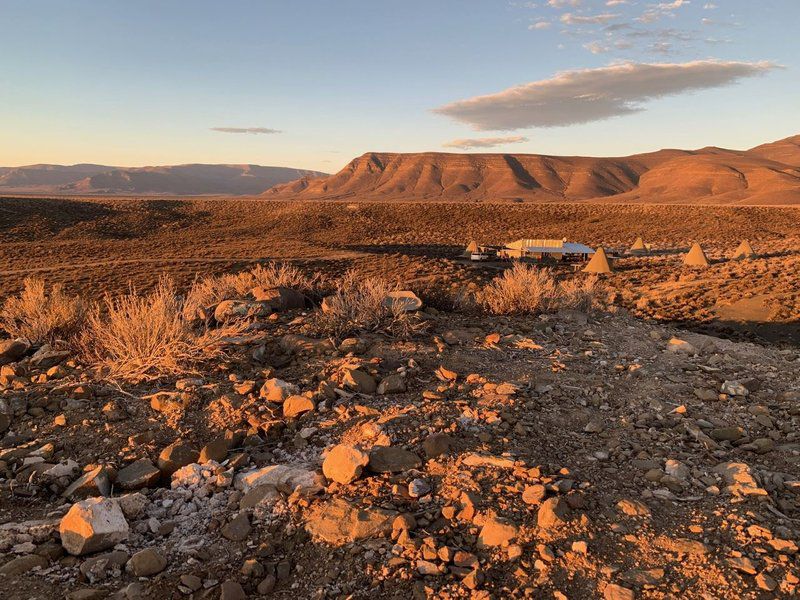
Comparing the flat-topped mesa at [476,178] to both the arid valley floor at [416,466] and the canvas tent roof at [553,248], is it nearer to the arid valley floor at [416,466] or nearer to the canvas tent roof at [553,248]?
the canvas tent roof at [553,248]

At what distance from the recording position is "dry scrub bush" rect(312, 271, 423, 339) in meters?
5.54

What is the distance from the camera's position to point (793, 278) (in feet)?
39.0

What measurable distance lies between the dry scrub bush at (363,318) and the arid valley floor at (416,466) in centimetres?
12

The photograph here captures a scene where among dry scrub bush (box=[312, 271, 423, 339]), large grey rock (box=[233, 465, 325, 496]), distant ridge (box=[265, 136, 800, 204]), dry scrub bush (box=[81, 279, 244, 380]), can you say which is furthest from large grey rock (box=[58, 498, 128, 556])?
distant ridge (box=[265, 136, 800, 204])

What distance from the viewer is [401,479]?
111 inches

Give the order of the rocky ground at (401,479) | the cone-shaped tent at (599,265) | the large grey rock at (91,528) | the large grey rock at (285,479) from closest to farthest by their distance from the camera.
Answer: the rocky ground at (401,479)
the large grey rock at (91,528)
the large grey rock at (285,479)
the cone-shaped tent at (599,265)

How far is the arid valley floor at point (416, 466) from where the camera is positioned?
2.20 meters

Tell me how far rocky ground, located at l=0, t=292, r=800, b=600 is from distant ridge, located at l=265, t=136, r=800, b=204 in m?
Result: 97.1

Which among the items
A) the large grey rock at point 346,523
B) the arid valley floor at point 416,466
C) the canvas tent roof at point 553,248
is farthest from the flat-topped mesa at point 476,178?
the large grey rock at point 346,523

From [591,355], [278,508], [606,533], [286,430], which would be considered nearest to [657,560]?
[606,533]

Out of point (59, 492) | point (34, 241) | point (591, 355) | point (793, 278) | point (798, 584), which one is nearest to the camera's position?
point (798, 584)

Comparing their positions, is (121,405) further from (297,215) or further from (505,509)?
→ (297,215)

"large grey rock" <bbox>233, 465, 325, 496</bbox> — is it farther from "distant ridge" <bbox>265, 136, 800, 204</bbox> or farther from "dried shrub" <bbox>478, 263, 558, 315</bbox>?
"distant ridge" <bbox>265, 136, 800, 204</bbox>

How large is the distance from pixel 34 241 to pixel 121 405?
34739mm
